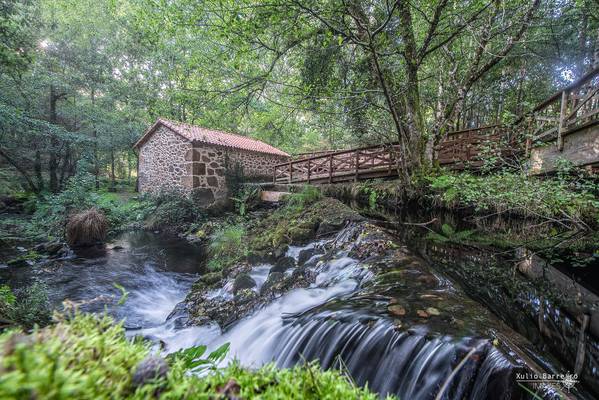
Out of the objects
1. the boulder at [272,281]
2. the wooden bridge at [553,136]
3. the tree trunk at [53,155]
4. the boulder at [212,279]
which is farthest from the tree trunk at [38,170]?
the wooden bridge at [553,136]

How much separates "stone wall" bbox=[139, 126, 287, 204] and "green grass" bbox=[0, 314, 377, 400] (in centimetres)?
1305

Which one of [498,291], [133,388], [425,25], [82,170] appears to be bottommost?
[498,291]

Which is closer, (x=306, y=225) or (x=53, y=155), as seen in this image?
(x=306, y=225)

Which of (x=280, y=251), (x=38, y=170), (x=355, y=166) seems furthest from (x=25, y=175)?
(x=355, y=166)

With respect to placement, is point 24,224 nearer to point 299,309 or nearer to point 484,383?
point 299,309

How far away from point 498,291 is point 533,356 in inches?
74.1

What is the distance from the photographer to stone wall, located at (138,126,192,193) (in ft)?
44.0

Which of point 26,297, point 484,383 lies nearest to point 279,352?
point 484,383

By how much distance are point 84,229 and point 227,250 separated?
516cm

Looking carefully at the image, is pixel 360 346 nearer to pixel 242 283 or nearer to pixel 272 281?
pixel 272 281

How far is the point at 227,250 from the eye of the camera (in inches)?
283

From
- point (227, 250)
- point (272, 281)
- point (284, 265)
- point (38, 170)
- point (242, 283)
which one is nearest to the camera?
A: point (272, 281)

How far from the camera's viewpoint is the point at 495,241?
5156 millimetres

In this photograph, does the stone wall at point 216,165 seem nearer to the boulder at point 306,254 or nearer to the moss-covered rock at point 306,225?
the moss-covered rock at point 306,225
